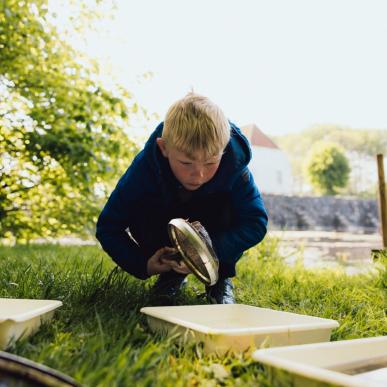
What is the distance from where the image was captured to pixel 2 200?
15.1 ft

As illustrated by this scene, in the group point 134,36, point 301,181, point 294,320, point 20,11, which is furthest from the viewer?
point 301,181

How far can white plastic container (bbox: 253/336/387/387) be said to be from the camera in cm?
83

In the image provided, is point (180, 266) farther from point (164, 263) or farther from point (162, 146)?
point (162, 146)

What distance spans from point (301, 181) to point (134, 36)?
120 feet

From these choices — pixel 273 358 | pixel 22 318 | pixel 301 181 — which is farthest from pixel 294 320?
pixel 301 181

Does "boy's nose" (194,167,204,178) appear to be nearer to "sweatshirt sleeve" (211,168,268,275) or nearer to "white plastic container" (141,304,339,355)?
"sweatshirt sleeve" (211,168,268,275)

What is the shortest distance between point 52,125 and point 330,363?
367 cm

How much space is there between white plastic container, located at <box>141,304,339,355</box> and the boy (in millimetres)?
228

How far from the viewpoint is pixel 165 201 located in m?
1.92

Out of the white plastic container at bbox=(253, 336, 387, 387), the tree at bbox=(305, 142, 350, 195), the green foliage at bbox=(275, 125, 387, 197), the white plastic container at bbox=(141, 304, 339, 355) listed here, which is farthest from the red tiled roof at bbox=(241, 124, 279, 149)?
the white plastic container at bbox=(253, 336, 387, 387)

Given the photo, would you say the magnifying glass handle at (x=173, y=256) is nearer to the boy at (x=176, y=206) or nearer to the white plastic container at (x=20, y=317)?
the boy at (x=176, y=206)

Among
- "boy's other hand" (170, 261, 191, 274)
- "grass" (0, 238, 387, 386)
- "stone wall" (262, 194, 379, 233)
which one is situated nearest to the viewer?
"grass" (0, 238, 387, 386)

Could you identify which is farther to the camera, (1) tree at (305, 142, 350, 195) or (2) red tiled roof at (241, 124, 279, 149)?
(1) tree at (305, 142, 350, 195)

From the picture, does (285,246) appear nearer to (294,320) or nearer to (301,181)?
(294,320)
